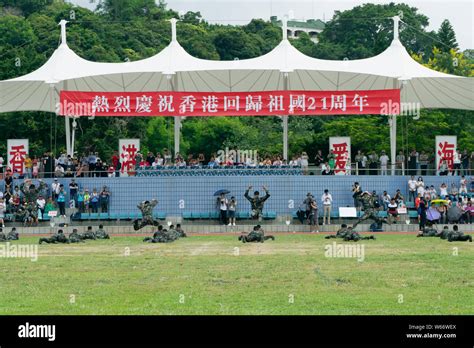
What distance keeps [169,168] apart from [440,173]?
1136 centimetres

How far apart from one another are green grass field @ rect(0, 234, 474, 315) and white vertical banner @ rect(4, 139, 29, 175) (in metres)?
13.3

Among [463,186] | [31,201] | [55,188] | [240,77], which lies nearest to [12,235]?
[31,201]

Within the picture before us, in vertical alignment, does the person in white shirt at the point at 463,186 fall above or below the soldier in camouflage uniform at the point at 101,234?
above

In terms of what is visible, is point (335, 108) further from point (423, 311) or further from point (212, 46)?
point (212, 46)

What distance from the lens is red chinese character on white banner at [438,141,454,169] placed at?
47438mm

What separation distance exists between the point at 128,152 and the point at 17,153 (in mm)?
4890

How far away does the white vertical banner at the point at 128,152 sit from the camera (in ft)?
159

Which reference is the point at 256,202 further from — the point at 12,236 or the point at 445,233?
A: the point at 12,236

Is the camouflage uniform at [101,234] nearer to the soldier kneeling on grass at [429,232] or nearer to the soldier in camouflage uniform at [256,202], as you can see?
the soldier in camouflage uniform at [256,202]

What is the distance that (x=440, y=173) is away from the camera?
4622 centimetres

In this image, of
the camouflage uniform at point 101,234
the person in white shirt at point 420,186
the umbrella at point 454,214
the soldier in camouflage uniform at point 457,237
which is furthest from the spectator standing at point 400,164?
the camouflage uniform at point 101,234

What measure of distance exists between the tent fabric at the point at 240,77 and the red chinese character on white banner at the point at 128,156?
341 centimetres

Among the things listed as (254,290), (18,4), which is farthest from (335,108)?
(18,4)
